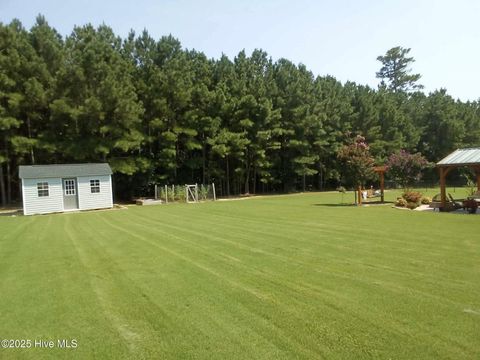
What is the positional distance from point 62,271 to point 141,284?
2.08 meters

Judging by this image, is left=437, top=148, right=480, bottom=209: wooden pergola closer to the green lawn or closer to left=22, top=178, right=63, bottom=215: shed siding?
the green lawn

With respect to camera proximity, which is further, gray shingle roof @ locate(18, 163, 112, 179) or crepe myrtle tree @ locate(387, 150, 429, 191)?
crepe myrtle tree @ locate(387, 150, 429, 191)

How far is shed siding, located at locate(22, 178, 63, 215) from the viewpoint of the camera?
921 inches

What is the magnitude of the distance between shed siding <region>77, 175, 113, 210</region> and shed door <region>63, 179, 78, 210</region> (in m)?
0.25

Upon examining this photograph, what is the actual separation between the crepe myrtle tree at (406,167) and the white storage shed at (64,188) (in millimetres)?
18754

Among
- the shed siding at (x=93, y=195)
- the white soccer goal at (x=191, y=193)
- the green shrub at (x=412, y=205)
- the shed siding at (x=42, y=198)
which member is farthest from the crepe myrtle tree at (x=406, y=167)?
the shed siding at (x=42, y=198)

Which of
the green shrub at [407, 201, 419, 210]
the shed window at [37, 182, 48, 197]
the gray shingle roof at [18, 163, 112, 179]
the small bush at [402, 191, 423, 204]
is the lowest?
the green shrub at [407, 201, 419, 210]

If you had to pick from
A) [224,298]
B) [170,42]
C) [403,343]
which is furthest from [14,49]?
[403,343]

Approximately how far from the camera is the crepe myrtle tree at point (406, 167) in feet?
81.0

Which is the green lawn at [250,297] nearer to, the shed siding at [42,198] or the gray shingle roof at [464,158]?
the gray shingle roof at [464,158]

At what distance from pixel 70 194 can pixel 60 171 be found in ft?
5.13

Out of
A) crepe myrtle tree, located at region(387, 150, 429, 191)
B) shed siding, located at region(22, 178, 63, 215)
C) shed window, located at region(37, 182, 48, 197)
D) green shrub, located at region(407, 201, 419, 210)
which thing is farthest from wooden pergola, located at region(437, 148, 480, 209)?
shed window, located at region(37, 182, 48, 197)

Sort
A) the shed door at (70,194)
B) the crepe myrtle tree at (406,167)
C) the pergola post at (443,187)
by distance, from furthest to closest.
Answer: the shed door at (70,194) → the crepe myrtle tree at (406,167) → the pergola post at (443,187)

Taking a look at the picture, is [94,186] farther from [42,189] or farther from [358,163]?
[358,163]
